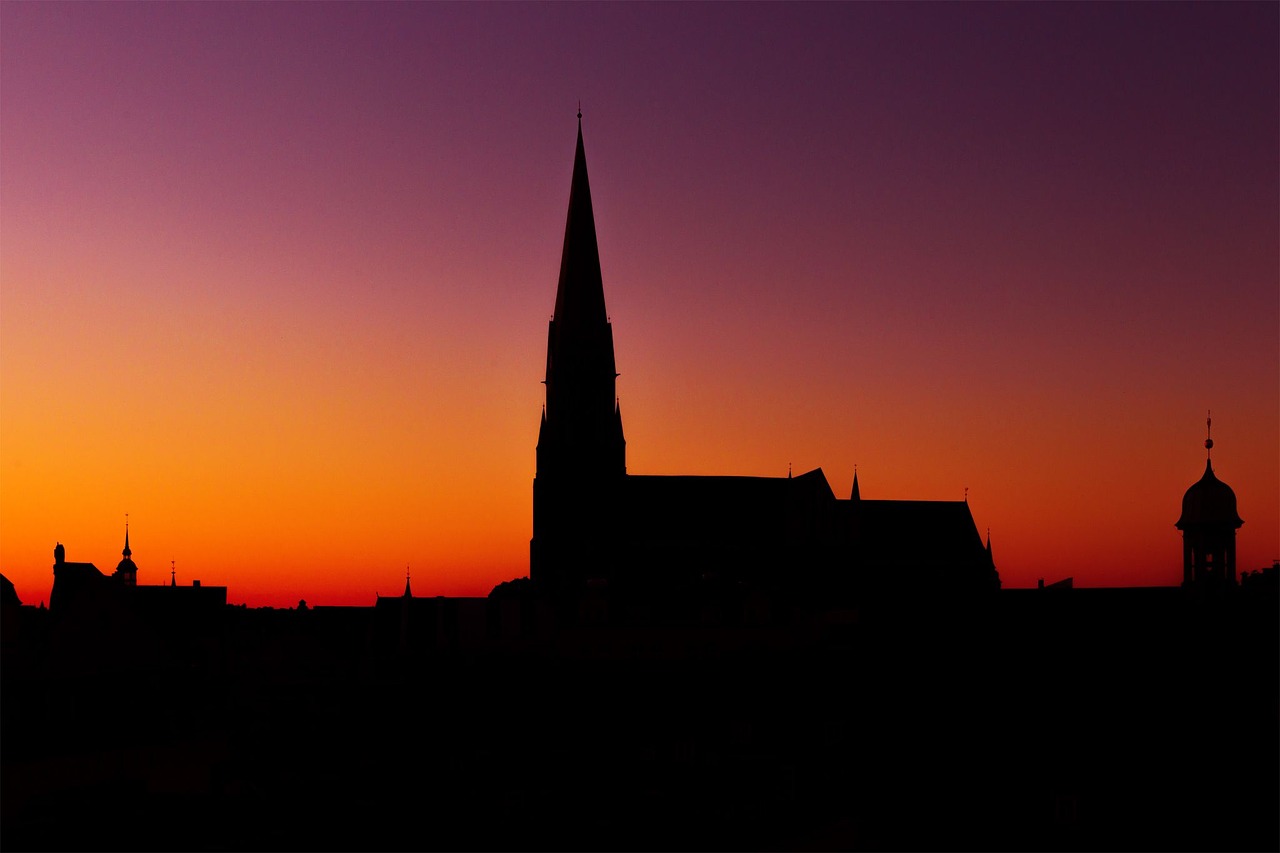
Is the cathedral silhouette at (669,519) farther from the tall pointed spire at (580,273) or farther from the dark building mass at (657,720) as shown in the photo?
the dark building mass at (657,720)

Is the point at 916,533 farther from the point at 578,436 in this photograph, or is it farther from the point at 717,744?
the point at 717,744

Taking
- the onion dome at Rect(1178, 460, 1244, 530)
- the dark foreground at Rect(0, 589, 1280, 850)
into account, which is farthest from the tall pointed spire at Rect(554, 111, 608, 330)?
the onion dome at Rect(1178, 460, 1244, 530)

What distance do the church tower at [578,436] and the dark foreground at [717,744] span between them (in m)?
26.2

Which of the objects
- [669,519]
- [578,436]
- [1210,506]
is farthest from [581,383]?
[1210,506]

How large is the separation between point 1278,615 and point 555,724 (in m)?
25.4

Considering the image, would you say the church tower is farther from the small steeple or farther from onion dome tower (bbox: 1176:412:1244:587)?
onion dome tower (bbox: 1176:412:1244:587)

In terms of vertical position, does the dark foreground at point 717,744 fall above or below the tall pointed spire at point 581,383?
below

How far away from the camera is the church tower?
346ft

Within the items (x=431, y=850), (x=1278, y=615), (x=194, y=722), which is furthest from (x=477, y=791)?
(x=1278, y=615)

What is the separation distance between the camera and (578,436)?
346 feet

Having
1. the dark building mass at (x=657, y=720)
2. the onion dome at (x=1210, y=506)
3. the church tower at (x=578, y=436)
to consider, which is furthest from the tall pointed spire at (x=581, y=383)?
the onion dome at (x=1210, y=506)

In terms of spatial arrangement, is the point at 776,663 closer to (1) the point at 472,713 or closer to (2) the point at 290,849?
(1) the point at 472,713

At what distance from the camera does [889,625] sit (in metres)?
73.7

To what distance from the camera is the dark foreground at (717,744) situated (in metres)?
51.3
